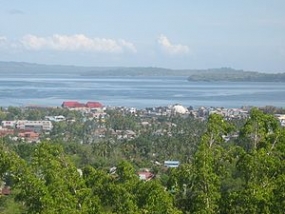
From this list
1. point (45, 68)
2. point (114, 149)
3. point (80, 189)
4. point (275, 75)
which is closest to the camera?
point (80, 189)

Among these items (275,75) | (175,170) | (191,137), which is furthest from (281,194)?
(275,75)

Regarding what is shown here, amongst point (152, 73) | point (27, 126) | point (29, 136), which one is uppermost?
point (29, 136)

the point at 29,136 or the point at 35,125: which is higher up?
the point at 29,136

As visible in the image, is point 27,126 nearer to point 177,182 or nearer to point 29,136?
point 29,136

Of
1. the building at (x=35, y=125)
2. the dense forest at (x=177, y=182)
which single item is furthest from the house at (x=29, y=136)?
the dense forest at (x=177, y=182)

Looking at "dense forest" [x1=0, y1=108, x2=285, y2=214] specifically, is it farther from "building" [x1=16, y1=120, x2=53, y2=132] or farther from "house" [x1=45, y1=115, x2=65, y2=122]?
"house" [x1=45, y1=115, x2=65, y2=122]

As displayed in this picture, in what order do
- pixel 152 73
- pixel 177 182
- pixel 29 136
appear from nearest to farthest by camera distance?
pixel 177 182 → pixel 29 136 → pixel 152 73

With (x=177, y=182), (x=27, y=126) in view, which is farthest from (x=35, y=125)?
(x=177, y=182)

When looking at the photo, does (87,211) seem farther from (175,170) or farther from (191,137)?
(191,137)
